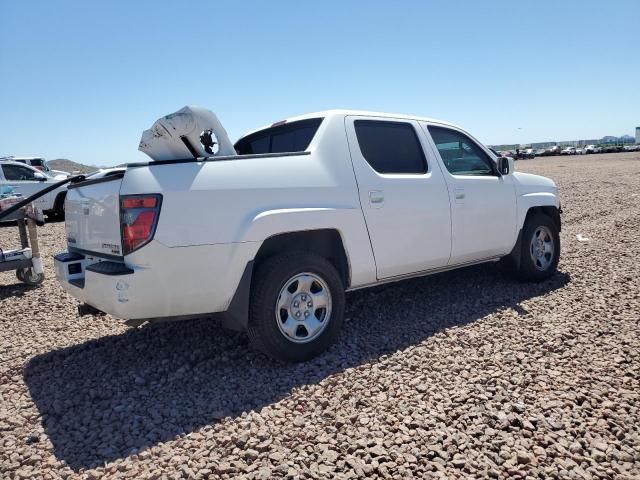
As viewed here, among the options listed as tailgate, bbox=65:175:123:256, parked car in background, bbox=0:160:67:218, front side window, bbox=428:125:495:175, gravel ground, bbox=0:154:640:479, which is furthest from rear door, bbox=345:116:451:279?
parked car in background, bbox=0:160:67:218

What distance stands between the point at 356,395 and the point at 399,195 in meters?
1.80

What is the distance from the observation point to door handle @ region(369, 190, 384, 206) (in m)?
4.01

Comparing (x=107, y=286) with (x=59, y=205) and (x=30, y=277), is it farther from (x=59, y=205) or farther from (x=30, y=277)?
(x=59, y=205)

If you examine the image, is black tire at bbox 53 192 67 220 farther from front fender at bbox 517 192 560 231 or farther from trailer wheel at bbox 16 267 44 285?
front fender at bbox 517 192 560 231

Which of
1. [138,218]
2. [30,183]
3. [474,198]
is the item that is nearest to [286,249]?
[138,218]

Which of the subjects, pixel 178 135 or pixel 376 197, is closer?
pixel 178 135

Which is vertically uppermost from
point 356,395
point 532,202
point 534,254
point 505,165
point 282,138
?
point 282,138

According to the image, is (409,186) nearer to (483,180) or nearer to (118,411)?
(483,180)

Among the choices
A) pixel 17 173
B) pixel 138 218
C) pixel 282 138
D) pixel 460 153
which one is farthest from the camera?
pixel 17 173

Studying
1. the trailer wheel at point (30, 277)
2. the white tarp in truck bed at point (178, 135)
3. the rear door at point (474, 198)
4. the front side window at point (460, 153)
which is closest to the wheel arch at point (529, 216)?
the rear door at point (474, 198)

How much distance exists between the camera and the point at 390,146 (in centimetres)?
442

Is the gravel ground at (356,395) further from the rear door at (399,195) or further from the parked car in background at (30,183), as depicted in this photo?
the parked car in background at (30,183)

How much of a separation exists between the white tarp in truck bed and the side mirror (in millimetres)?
3259

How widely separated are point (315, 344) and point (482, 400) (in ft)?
4.23
